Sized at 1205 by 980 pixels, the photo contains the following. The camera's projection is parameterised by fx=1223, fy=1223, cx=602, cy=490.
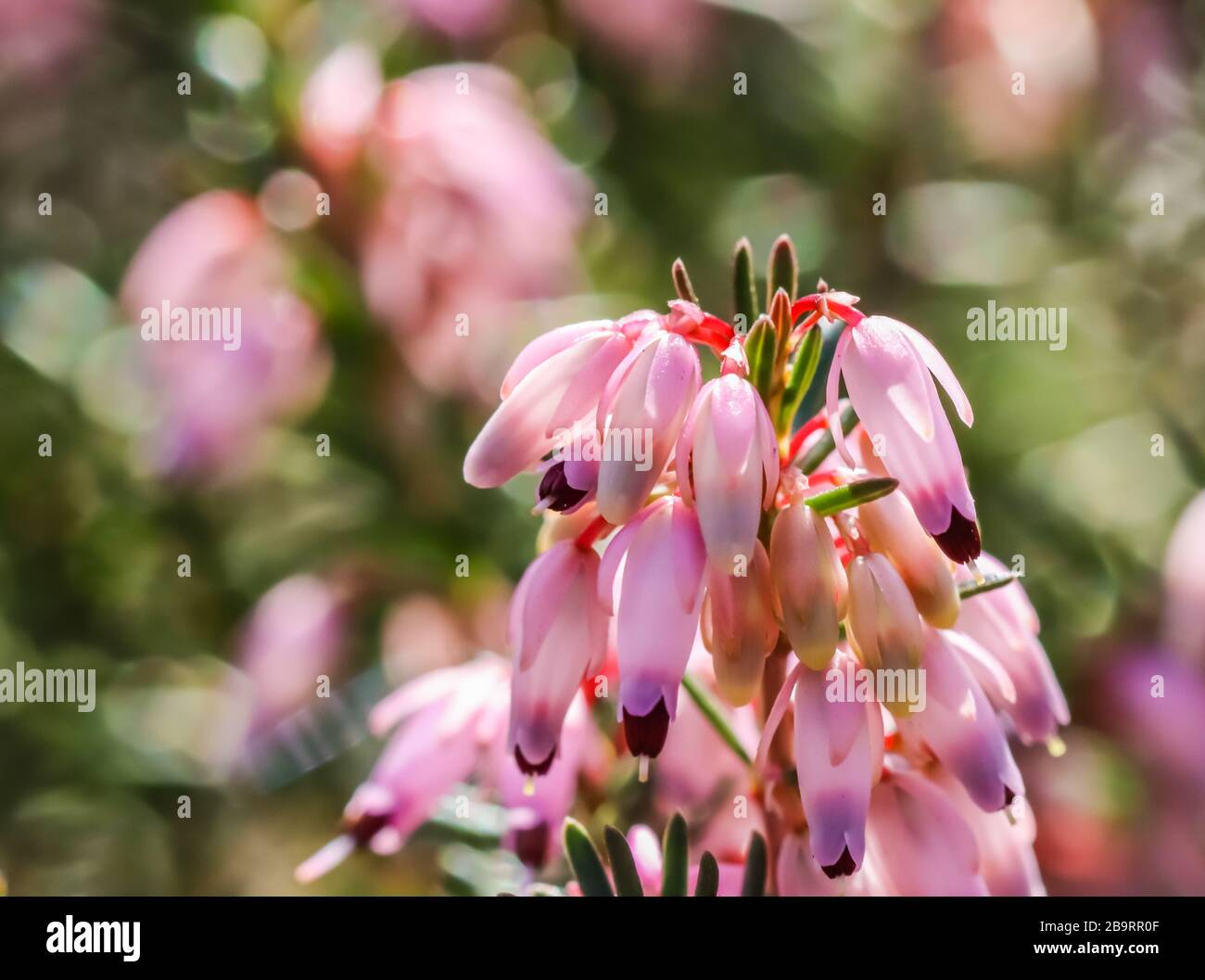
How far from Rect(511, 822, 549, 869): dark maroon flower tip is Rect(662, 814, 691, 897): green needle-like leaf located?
0.35 feet

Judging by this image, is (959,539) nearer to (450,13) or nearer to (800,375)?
(800,375)

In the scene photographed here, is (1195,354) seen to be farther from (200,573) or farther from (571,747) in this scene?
(200,573)

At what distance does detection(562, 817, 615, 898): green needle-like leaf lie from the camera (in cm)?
88

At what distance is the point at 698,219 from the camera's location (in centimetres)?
203

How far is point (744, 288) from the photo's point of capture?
886mm

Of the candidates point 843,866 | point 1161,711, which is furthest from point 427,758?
point 1161,711

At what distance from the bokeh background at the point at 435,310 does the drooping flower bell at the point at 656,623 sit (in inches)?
29.1

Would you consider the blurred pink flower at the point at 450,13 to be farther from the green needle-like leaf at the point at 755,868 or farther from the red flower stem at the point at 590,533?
the green needle-like leaf at the point at 755,868

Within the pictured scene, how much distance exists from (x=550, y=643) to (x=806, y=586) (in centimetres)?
18

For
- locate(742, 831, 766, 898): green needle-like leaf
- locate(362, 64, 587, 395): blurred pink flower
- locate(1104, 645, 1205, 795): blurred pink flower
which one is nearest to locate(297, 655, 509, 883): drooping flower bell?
locate(742, 831, 766, 898): green needle-like leaf

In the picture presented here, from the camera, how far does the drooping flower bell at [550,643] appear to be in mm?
788
